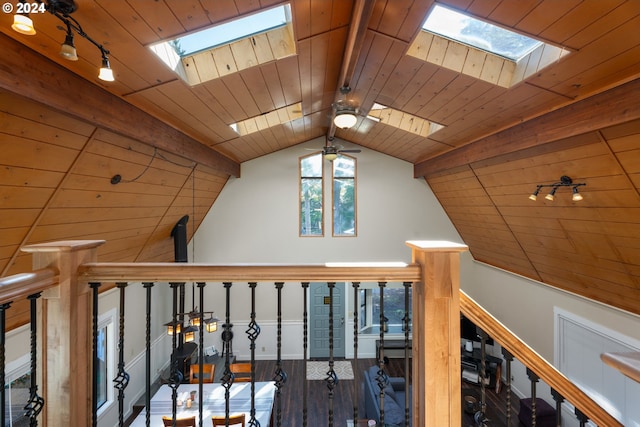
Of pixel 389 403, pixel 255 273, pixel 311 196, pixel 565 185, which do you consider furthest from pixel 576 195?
pixel 311 196

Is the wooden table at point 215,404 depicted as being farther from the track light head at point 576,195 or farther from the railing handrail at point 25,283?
the track light head at point 576,195

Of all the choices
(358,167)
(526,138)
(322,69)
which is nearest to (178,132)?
(322,69)

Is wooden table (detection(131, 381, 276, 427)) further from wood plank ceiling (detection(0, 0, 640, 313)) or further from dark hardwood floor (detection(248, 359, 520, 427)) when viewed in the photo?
wood plank ceiling (detection(0, 0, 640, 313))

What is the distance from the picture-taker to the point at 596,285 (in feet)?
12.2

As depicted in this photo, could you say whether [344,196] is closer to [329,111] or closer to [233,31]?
[329,111]

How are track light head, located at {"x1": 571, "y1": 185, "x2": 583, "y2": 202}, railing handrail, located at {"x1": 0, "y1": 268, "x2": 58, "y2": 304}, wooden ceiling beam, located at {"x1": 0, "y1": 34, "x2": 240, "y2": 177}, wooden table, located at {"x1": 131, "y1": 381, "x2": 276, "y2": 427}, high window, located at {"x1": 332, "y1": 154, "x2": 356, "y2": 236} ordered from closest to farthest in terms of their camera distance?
railing handrail, located at {"x1": 0, "y1": 268, "x2": 58, "y2": 304}, wooden ceiling beam, located at {"x1": 0, "y1": 34, "x2": 240, "y2": 177}, track light head, located at {"x1": 571, "y1": 185, "x2": 583, "y2": 202}, wooden table, located at {"x1": 131, "y1": 381, "x2": 276, "y2": 427}, high window, located at {"x1": 332, "y1": 154, "x2": 356, "y2": 236}

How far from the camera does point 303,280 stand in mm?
1307

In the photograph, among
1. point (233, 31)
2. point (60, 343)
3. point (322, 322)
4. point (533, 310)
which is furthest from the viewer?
point (322, 322)

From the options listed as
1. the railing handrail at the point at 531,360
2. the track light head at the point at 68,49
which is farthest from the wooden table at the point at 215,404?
the track light head at the point at 68,49

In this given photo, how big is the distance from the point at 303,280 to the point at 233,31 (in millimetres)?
2059

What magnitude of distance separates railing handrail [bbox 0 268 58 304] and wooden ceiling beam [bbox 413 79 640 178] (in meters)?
3.18

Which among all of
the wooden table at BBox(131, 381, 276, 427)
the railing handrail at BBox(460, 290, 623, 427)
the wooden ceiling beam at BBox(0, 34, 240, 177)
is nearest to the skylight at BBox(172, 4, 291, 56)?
the wooden ceiling beam at BBox(0, 34, 240, 177)

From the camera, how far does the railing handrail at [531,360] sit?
1.30m

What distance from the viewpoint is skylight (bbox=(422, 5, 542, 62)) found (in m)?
2.22
